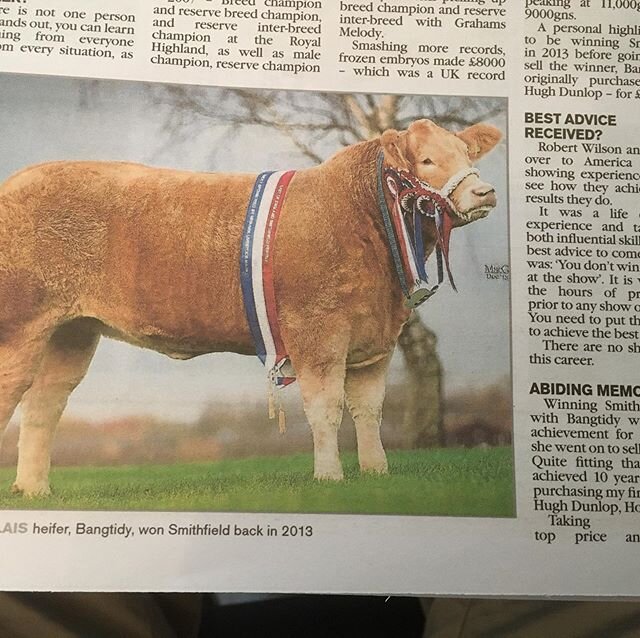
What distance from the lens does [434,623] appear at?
481mm

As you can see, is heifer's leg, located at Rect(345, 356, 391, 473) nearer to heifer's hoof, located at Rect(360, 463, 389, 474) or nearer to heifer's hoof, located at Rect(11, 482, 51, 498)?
heifer's hoof, located at Rect(360, 463, 389, 474)

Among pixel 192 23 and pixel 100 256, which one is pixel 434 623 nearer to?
pixel 100 256

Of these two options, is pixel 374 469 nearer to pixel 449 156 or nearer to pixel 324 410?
pixel 324 410

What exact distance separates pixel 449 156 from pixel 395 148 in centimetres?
4

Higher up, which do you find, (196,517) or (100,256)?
(100,256)

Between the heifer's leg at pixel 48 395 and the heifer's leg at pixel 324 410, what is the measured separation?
14cm

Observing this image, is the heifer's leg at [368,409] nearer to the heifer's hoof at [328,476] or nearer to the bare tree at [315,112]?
the heifer's hoof at [328,476]

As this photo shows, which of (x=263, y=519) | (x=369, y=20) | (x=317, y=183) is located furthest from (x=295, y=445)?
(x=369, y=20)

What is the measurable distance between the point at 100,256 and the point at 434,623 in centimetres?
35

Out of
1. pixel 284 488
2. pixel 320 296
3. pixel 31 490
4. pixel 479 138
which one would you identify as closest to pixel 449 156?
pixel 479 138

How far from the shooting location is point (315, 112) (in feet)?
1.49

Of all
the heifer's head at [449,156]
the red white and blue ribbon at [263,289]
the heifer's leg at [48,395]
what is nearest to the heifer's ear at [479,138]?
the heifer's head at [449,156]

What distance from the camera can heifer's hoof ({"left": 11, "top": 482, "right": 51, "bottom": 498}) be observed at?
42 centimetres

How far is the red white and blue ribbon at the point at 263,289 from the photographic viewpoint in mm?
423
